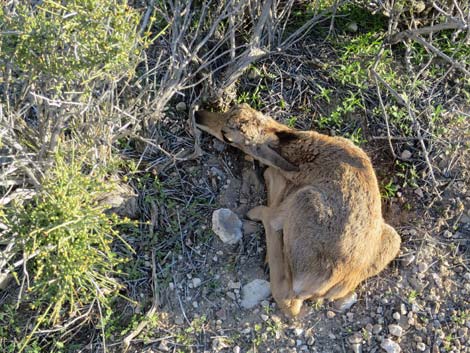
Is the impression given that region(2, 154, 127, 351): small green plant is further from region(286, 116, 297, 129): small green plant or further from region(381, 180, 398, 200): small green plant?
region(381, 180, 398, 200): small green plant

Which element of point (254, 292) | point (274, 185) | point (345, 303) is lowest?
point (254, 292)

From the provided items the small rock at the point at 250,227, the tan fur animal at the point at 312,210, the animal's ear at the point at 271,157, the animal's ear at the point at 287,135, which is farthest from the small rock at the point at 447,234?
the small rock at the point at 250,227

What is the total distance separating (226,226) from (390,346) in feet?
5.53

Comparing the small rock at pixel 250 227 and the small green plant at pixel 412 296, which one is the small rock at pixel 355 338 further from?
the small rock at pixel 250 227

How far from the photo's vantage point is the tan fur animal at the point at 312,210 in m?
5.36

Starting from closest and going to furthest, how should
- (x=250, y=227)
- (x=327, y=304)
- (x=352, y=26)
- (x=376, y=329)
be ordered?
(x=376, y=329), (x=327, y=304), (x=250, y=227), (x=352, y=26)

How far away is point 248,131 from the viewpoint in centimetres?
592

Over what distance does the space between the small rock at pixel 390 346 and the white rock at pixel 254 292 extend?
40.3 inches

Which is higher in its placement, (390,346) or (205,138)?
(205,138)

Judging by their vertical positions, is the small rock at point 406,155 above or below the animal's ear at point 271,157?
above

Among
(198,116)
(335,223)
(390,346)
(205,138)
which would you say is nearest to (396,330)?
(390,346)

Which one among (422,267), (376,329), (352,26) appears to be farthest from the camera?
(352,26)

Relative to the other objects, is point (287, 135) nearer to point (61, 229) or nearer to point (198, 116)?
point (198, 116)

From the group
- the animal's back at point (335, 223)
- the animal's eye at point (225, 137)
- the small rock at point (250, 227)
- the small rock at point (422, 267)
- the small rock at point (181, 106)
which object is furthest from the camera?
the small rock at point (181, 106)
